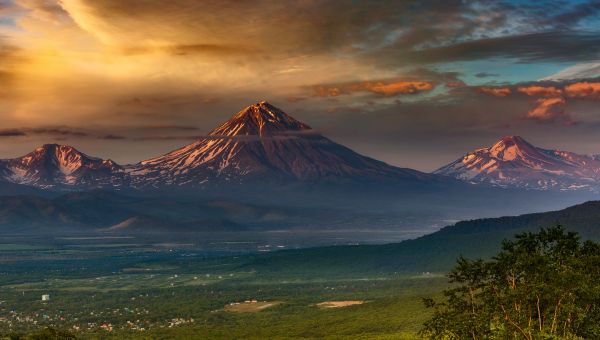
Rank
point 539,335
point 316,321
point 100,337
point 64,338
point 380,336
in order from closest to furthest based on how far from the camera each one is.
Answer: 1. point 539,335
2. point 64,338
3. point 380,336
4. point 100,337
5. point 316,321

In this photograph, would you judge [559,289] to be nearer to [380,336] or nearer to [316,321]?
[380,336]

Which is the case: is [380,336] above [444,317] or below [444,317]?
below

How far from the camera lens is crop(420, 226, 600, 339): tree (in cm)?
7681

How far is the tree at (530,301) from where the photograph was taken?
76.8 metres

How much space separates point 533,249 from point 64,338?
185 feet

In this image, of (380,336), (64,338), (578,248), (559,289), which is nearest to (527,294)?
(559,289)

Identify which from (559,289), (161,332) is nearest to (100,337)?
(161,332)

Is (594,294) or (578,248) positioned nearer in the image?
(594,294)

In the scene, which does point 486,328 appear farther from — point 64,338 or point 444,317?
point 64,338

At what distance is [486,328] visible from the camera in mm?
80250

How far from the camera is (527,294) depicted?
77.2m

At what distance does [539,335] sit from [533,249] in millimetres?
16071

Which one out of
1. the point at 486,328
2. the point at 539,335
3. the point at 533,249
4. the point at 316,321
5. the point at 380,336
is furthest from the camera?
the point at 316,321

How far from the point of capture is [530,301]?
79812mm
